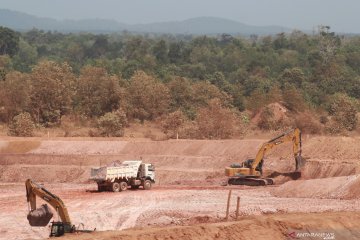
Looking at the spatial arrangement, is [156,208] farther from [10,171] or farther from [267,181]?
[10,171]

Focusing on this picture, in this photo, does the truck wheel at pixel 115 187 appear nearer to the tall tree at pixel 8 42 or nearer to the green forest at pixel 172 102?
the green forest at pixel 172 102

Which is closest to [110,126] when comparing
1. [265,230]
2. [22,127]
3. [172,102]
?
[22,127]

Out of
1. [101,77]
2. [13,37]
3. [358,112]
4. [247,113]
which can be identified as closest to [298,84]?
[247,113]

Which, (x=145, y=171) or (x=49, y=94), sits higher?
(x=49, y=94)

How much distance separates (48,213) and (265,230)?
30.4 ft

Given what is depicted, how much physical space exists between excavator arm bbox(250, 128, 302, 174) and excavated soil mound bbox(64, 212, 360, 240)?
14377mm

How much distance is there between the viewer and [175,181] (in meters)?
51.6

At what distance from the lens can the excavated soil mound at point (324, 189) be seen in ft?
131

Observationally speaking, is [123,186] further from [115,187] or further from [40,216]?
[40,216]

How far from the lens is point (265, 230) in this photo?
95.1 feet

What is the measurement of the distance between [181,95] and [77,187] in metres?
42.7

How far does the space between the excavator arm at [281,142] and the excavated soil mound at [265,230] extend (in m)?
14.4

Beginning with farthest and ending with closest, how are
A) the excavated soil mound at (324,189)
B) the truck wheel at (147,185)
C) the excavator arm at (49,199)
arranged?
the truck wheel at (147,185), the excavated soil mound at (324,189), the excavator arm at (49,199)

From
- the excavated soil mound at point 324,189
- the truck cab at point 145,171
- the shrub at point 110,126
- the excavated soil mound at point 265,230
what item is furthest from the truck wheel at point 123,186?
the shrub at point 110,126
